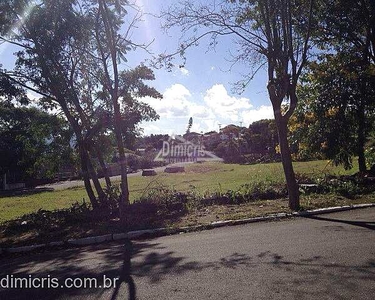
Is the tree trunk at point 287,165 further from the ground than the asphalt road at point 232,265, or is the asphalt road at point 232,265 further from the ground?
the tree trunk at point 287,165

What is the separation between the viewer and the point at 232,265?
16.7ft

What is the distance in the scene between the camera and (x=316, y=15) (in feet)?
40.0

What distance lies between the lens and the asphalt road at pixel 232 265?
4.13 metres

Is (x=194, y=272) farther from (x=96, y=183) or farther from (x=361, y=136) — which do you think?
(x=361, y=136)

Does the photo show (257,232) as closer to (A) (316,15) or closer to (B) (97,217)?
(B) (97,217)

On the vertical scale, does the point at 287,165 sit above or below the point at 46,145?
below

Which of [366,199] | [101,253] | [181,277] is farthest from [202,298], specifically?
[366,199]

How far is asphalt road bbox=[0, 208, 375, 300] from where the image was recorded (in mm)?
4129

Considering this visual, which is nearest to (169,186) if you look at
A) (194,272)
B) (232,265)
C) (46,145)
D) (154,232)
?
(46,145)

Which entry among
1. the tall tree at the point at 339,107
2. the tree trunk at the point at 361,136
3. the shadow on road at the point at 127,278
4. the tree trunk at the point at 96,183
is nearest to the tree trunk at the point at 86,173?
the tree trunk at the point at 96,183

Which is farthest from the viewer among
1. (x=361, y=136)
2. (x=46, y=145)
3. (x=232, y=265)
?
(x=361, y=136)

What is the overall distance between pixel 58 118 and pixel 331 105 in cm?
1084

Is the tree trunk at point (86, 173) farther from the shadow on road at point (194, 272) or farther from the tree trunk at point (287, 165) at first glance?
the tree trunk at point (287, 165)

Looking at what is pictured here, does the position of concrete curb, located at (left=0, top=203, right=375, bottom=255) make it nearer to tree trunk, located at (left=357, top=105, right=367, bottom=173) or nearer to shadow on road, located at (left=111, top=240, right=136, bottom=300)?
shadow on road, located at (left=111, top=240, right=136, bottom=300)
